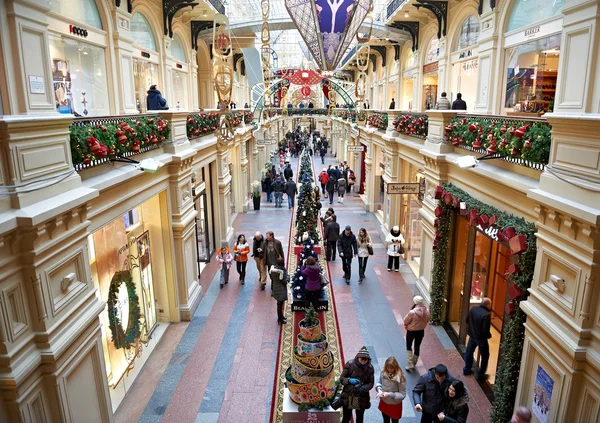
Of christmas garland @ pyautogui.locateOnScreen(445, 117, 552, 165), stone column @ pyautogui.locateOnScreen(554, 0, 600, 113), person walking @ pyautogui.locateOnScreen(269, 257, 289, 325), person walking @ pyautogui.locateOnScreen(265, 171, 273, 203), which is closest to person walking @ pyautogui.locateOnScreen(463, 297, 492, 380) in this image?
christmas garland @ pyautogui.locateOnScreen(445, 117, 552, 165)

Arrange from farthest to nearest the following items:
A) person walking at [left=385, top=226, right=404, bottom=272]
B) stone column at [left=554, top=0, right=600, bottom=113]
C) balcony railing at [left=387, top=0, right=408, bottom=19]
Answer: balcony railing at [left=387, top=0, right=408, bottom=19] < person walking at [left=385, top=226, right=404, bottom=272] < stone column at [left=554, top=0, right=600, bottom=113]

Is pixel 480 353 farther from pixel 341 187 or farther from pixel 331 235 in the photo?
pixel 341 187

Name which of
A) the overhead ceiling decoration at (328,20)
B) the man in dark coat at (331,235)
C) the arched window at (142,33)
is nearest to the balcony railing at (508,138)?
the overhead ceiling decoration at (328,20)

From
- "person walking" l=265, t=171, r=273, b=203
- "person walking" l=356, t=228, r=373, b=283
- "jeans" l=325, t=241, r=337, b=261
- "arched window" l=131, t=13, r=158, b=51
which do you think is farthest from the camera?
"person walking" l=265, t=171, r=273, b=203

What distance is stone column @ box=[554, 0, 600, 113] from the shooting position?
14.4 ft

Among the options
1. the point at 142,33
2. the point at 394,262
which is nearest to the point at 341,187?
the point at 394,262

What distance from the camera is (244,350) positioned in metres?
8.48

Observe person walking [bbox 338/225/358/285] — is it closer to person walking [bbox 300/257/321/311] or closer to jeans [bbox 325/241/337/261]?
jeans [bbox 325/241/337/261]

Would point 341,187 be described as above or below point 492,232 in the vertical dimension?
below

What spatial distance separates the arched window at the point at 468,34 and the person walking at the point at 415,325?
25.1 feet

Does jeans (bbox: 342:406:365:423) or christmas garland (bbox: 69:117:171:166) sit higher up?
christmas garland (bbox: 69:117:171:166)

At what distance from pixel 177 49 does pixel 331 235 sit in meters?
7.98

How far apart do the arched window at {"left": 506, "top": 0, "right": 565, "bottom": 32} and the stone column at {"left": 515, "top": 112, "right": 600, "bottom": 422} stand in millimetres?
4516

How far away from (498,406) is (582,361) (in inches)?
76.6
